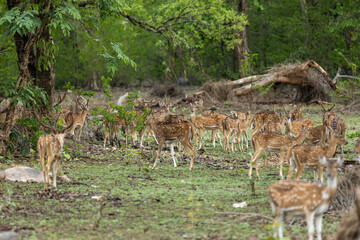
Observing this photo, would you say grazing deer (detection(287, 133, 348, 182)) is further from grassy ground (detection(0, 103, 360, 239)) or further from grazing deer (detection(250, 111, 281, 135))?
grazing deer (detection(250, 111, 281, 135))

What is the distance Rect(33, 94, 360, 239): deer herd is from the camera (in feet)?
20.5

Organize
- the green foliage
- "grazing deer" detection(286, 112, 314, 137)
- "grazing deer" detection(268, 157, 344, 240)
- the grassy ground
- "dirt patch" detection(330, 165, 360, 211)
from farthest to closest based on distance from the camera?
"grazing deer" detection(286, 112, 314, 137) → the green foliage → "dirt patch" detection(330, 165, 360, 211) → the grassy ground → "grazing deer" detection(268, 157, 344, 240)

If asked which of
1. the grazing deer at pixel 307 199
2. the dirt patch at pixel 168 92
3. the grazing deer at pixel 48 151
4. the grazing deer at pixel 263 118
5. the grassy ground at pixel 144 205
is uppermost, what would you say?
the dirt patch at pixel 168 92

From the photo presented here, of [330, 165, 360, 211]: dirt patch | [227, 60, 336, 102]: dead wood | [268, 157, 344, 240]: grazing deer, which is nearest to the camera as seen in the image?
[268, 157, 344, 240]: grazing deer

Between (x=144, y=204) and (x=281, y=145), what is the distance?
3962 mm

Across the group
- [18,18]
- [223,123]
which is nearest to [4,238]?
[18,18]

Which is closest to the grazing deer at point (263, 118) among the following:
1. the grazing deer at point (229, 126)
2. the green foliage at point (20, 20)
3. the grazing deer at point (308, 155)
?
the grazing deer at point (229, 126)

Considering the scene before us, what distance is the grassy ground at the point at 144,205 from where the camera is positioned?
6.94 meters

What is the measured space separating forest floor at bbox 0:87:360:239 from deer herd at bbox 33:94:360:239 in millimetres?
445

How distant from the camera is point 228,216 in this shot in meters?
7.67

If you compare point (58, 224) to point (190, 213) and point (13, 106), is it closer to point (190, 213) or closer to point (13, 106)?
point (190, 213)

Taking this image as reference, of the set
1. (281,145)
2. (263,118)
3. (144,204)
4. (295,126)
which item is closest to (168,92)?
(263,118)

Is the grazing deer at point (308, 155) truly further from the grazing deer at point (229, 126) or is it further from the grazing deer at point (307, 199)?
the grazing deer at point (229, 126)

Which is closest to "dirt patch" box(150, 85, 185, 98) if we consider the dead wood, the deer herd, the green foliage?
the dead wood
